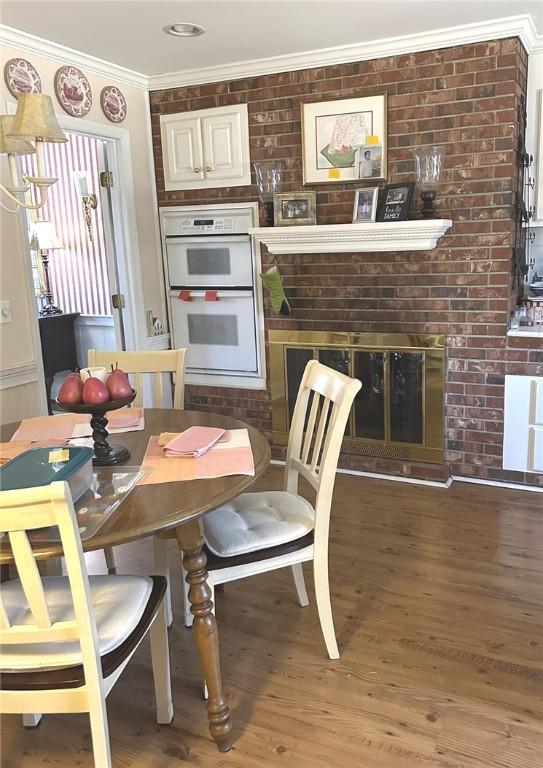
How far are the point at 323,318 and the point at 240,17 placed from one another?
1.63 m

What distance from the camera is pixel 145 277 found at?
163 inches

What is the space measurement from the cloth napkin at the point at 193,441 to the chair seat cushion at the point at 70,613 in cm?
38

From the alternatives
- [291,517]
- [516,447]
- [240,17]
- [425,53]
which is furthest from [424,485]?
[240,17]

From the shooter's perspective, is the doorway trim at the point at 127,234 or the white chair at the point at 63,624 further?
the doorway trim at the point at 127,234

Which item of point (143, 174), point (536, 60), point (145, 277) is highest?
point (536, 60)

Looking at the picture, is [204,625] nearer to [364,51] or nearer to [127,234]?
[127,234]

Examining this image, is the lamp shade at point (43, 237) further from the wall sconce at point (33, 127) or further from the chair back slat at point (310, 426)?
the chair back slat at point (310, 426)

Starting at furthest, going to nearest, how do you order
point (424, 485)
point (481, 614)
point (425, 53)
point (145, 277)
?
point (145, 277) → point (424, 485) → point (425, 53) → point (481, 614)

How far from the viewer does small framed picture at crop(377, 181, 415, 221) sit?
3395 millimetres

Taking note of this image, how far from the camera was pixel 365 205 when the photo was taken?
3523 mm

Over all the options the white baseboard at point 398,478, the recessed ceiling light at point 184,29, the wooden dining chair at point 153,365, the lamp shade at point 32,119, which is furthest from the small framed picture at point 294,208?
the lamp shade at point 32,119

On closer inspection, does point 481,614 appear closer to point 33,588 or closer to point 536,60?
point 33,588

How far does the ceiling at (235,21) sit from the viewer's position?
281cm

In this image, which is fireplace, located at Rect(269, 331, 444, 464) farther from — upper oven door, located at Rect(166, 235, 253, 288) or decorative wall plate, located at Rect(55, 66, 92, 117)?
decorative wall plate, located at Rect(55, 66, 92, 117)
